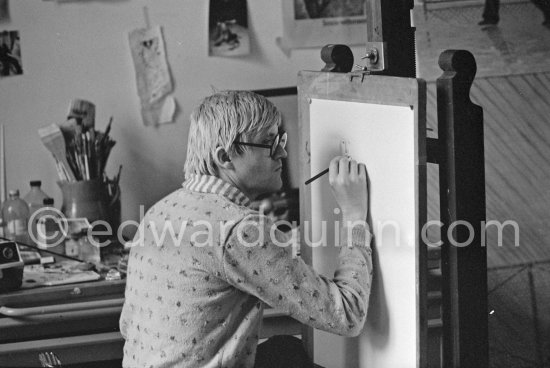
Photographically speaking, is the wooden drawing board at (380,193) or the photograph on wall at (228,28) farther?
the photograph on wall at (228,28)

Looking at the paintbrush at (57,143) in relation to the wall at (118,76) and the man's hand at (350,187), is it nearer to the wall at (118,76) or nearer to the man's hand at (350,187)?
the wall at (118,76)

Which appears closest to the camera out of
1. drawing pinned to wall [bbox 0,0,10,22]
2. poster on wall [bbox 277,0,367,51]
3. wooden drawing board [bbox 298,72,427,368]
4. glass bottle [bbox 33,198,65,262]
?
wooden drawing board [bbox 298,72,427,368]

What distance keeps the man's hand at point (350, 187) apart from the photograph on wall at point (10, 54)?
124 cm

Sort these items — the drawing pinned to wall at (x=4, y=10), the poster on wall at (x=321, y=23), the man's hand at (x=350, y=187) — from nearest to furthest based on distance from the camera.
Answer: the man's hand at (x=350, y=187)
the drawing pinned to wall at (x=4, y=10)
the poster on wall at (x=321, y=23)

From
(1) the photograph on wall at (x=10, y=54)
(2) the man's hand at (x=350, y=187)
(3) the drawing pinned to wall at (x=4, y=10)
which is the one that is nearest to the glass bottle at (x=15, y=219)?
(1) the photograph on wall at (x=10, y=54)

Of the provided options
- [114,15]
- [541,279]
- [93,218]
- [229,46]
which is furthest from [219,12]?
[541,279]

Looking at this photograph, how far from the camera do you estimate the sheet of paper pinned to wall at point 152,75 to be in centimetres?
236

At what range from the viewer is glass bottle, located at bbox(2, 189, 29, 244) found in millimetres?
2213

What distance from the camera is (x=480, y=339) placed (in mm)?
1271

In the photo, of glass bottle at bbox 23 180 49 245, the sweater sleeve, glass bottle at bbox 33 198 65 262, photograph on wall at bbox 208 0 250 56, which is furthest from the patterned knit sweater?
photograph on wall at bbox 208 0 250 56

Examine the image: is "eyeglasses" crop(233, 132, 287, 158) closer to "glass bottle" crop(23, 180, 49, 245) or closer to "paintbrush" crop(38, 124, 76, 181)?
"paintbrush" crop(38, 124, 76, 181)

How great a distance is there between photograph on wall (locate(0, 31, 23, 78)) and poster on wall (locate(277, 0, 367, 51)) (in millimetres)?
771

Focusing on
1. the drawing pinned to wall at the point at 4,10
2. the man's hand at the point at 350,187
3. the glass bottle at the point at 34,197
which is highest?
the drawing pinned to wall at the point at 4,10

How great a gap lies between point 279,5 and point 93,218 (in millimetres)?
845
